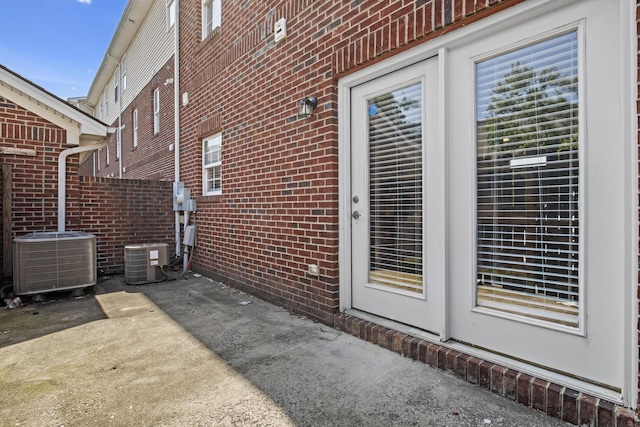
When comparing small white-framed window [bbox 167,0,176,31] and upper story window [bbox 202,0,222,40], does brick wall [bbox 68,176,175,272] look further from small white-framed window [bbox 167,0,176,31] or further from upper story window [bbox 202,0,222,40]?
small white-framed window [bbox 167,0,176,31]

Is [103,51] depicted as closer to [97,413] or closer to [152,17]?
[152,17]

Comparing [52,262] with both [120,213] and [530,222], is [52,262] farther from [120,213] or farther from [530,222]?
[530,222]

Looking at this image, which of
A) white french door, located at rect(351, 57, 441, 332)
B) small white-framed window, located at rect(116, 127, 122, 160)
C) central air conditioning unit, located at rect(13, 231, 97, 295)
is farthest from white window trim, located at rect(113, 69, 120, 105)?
white french door, located at rect(351, 57, 441, 332)

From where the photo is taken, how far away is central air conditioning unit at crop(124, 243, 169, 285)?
16.9ft

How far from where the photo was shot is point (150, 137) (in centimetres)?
910

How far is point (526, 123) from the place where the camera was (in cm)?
209

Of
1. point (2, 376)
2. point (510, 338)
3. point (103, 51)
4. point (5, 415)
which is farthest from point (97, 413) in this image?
point (103, 51)

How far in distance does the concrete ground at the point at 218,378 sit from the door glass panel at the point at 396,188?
0.66m

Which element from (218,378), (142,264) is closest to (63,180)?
(142,264)

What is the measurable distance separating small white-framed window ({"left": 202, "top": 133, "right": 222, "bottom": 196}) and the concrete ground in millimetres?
2690

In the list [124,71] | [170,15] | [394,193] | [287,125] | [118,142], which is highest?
[124,71]

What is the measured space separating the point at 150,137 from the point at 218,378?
8.53m

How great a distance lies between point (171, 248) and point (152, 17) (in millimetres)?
6757

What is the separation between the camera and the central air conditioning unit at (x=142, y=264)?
515cm
